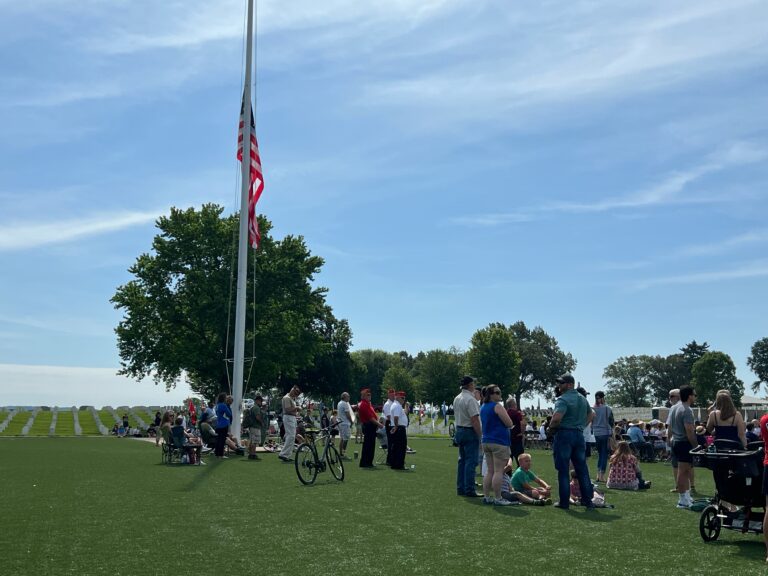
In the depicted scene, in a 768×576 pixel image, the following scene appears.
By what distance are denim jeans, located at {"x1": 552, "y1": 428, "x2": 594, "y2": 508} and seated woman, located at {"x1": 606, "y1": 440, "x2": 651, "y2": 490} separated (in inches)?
139

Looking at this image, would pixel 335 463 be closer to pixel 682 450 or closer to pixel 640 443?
pixel 682 450

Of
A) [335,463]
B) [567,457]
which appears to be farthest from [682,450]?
[335,463]

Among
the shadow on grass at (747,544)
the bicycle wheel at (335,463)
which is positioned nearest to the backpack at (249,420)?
the bicycle wheel at (335,463)

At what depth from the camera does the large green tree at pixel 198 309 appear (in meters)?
48.8

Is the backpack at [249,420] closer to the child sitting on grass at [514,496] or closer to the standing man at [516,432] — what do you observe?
the standing man at [516,432]

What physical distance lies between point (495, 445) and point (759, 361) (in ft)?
487

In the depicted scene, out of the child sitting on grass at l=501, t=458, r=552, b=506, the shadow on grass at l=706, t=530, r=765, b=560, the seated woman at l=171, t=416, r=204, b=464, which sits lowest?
the shadow on grass at l=706, t=530, r=765, b=560

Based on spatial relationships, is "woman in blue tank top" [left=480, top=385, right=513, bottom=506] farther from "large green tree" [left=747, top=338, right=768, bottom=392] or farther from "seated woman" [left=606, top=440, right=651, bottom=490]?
"large green tree" [left=747, top=338, right=768, bottom=392]

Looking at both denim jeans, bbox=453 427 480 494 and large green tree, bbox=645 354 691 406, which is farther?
large green tree, bbox=645 354 691 406

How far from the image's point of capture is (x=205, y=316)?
48.4m

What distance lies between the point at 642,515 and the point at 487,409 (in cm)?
286

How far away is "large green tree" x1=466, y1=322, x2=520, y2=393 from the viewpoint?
4085 inches

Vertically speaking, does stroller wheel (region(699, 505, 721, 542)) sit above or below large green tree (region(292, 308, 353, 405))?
below

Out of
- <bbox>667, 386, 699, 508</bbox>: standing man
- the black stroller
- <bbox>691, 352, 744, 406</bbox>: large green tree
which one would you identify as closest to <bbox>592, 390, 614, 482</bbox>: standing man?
<bbox>667, 386, 699, 508</bbox>: standing man
